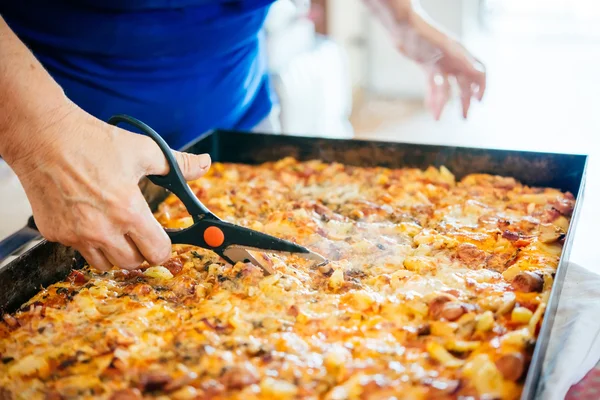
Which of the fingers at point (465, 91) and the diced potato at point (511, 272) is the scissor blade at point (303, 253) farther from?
the fingers at point (465, 91)

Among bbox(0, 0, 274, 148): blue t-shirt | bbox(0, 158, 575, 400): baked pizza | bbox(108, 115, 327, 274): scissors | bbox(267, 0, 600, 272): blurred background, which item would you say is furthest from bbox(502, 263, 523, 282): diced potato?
bbox(267, 0, 600, 272): blurred background

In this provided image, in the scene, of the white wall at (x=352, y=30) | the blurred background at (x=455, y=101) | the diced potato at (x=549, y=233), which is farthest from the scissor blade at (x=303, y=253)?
the white wall at (x=352, y=30)

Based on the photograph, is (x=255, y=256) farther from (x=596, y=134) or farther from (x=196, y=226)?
(x=596, y=134)

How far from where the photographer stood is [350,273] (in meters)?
1.19

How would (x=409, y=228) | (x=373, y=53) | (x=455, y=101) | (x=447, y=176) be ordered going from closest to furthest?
(x=409, y=228)
(x=447, y=176)
(x=455, y=101)
(x=373, y=53)

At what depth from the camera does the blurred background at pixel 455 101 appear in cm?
369

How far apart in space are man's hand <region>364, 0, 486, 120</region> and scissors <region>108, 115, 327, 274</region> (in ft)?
2.86

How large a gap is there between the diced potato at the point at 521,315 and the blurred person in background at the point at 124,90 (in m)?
0.59

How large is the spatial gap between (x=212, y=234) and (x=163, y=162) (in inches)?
6.2

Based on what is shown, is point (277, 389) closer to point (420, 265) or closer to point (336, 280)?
point (336, 280)

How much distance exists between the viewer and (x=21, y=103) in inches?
40.7

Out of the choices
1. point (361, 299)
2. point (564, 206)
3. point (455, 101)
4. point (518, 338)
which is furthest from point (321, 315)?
point (455, 101)

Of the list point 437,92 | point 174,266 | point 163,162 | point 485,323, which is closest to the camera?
point 485,323

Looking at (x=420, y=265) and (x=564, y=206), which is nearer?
(x=420, y=265)
